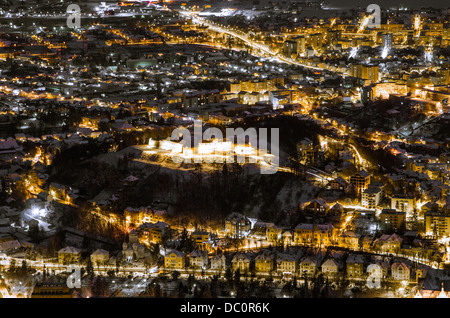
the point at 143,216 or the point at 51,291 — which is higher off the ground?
the point at 51,291

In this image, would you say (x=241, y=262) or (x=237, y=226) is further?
(x=237, y=226)

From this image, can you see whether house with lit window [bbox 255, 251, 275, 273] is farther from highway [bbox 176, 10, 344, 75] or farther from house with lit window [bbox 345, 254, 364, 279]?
highway [bbox 176, 10, 344, 75]

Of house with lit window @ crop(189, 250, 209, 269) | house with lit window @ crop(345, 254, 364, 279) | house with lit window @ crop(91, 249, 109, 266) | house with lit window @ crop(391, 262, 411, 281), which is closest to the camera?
house with lit window @ crop(391, 262, 411, 281)

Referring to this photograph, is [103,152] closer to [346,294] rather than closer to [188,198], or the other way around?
[188,198]

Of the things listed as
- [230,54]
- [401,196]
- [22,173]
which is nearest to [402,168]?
[401,196]

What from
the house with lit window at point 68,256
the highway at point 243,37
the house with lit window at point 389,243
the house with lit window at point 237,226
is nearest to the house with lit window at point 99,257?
the house with lit window at point 68,256
